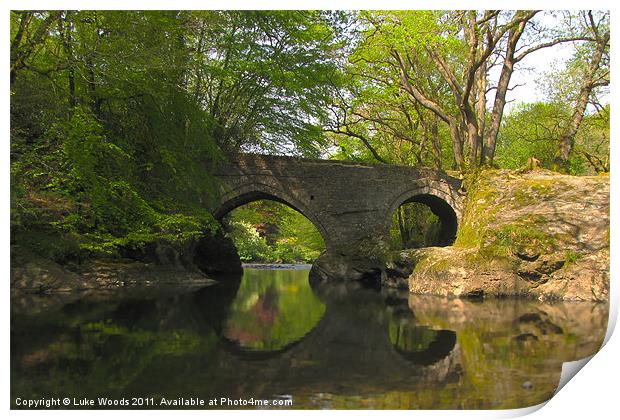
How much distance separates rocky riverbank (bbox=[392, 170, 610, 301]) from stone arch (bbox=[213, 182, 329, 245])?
5.53 meters

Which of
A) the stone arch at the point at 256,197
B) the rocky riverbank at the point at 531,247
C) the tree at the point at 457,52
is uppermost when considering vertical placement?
the tree at the point at 457,52

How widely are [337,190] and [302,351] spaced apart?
1222 centimetres

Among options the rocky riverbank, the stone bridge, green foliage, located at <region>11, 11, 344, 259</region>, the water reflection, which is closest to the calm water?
the water reflection

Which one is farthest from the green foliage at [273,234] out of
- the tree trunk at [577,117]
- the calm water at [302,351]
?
the calm water at [302,351]

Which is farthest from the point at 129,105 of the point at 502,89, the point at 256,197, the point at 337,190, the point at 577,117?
the point at 577,117

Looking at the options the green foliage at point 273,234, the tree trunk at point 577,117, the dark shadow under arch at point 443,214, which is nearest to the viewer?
the tree trunk at point 577,117

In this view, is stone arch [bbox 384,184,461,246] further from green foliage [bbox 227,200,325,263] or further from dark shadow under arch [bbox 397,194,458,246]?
green foliage [bbox 227,200,325,263]

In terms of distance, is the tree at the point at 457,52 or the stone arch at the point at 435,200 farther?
the stone arch at the point at 435,200

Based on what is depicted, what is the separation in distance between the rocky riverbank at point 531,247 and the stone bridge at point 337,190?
528 cm

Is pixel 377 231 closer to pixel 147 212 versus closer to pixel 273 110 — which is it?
pixel 273 110

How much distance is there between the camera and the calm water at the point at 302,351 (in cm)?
377

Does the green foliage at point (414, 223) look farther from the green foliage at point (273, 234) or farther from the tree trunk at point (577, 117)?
the tree trunk at point (577, 117)

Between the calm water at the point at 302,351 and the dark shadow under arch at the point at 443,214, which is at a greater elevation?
the dark shadow under arch at the point at 443,214

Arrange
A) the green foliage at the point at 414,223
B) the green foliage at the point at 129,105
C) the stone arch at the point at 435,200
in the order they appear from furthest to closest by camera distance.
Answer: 1. the green foliage at the point at 414,223
2. the stone arch at the point at 435,200
3. the green foliage at the point at 129,105
